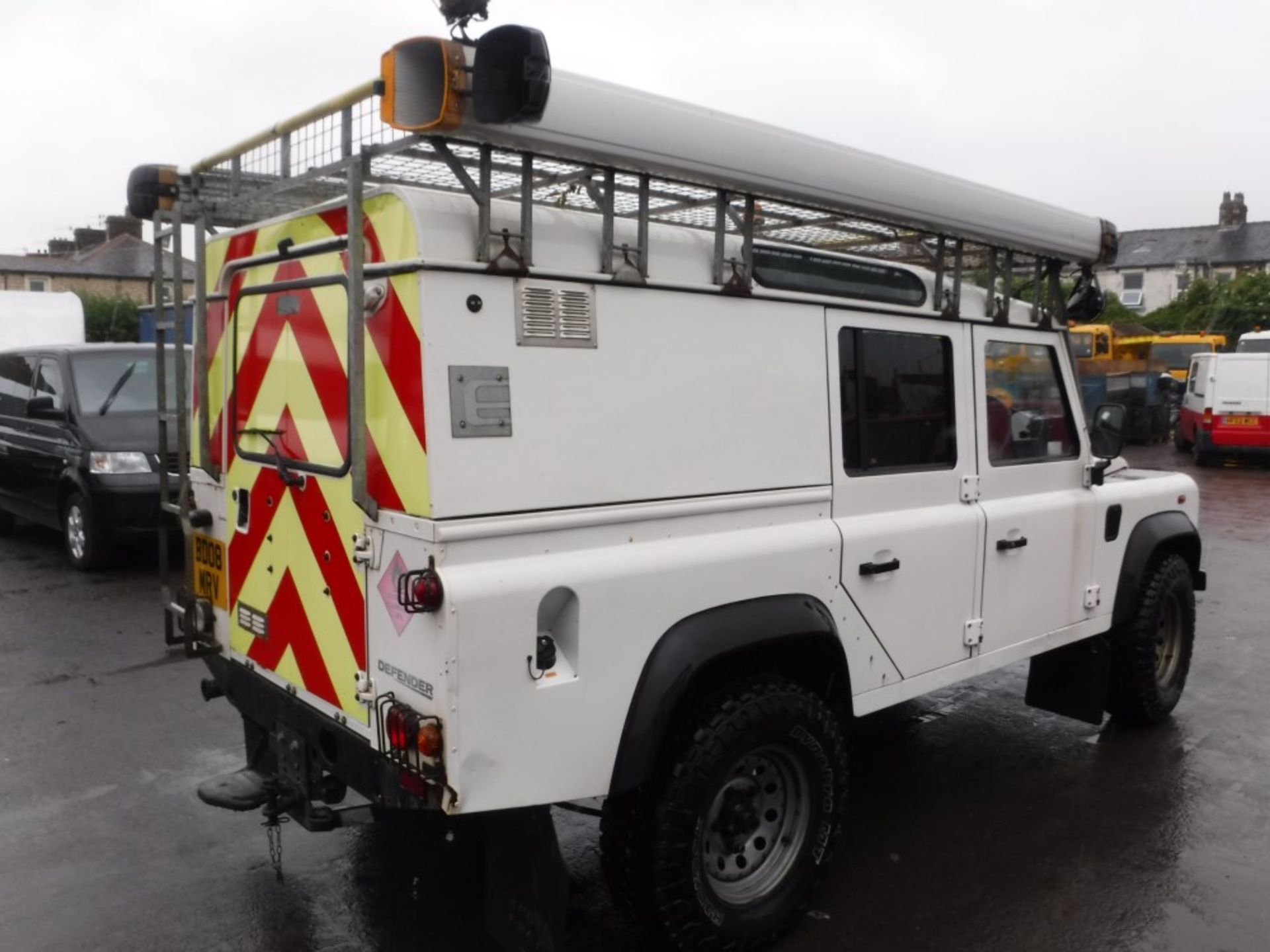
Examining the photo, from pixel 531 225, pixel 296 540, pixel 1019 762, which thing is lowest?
pixel 1019 762

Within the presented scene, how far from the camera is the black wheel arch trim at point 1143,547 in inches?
Result: 196

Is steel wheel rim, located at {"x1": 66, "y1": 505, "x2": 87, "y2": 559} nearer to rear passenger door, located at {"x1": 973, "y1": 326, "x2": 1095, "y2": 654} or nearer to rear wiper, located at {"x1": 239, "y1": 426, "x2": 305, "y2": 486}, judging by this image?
rear wiper, located at {"x1": 239, "y1": 426, "x2": 305, "y2": 486}

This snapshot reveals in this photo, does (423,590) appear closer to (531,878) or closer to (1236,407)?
(531,878)

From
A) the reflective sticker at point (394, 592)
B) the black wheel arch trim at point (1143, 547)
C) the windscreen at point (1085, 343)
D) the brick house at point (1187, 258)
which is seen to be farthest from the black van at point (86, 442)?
the brick house at point (1187, 258)

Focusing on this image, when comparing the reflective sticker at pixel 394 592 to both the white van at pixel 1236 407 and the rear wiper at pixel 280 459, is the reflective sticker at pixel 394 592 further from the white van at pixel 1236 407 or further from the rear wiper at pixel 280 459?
the white van at pixel 1236 407

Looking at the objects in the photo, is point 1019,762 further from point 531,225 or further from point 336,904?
point 531,225

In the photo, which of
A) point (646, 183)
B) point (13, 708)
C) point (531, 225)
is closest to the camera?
point (531, 225)

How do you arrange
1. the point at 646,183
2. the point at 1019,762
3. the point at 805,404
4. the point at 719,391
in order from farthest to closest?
1. the point at 1019,762
2. the point at 805,404
3. the point at 719,391
4. the point at 646,183

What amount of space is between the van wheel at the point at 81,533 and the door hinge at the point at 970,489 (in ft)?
23.3

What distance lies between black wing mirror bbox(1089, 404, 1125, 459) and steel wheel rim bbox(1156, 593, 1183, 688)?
3.55 feet

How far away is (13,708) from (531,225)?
4.56 meters

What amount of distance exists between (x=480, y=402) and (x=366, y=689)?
0.90m

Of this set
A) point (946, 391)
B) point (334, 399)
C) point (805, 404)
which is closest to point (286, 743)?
point (334, 399)

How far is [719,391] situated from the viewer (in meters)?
3.27
